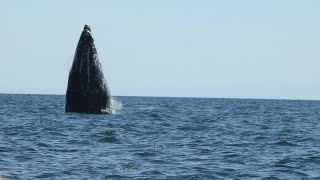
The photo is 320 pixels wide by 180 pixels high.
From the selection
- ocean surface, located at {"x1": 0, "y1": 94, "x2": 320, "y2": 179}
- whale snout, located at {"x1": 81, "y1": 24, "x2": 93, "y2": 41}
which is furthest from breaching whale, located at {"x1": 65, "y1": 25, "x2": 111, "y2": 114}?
ocean surface, located at {"x1": 0, "y1": 94, "x2": 320, "y2": 179}

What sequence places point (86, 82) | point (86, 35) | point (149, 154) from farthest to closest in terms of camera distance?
point (86, 35)
point (86, 82)
point (149, 154)

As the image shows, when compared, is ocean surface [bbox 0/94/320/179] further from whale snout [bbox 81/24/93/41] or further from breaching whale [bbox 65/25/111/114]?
whale snout [bbox 81/24/93/41]

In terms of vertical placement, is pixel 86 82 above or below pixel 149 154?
above

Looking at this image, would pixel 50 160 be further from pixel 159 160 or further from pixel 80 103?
pixel 80 103

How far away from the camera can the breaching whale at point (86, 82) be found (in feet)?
→ 115

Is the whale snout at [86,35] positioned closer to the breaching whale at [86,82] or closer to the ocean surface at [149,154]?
the breaching whale at [86,82]

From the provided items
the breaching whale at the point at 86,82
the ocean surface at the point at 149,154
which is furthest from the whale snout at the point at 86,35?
the ocean surface at the point at 149,154

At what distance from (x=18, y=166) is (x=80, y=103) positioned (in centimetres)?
1805

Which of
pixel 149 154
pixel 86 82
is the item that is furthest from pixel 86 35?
pixel 149 154

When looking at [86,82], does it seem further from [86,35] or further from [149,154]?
[149,154]

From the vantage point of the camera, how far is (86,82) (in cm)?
3512

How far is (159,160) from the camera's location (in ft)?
65.1

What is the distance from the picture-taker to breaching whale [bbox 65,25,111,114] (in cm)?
3516

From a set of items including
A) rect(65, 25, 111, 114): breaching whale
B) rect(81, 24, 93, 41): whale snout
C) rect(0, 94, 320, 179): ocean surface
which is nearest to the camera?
rect(0, 94, 320, 179): ocean surface
